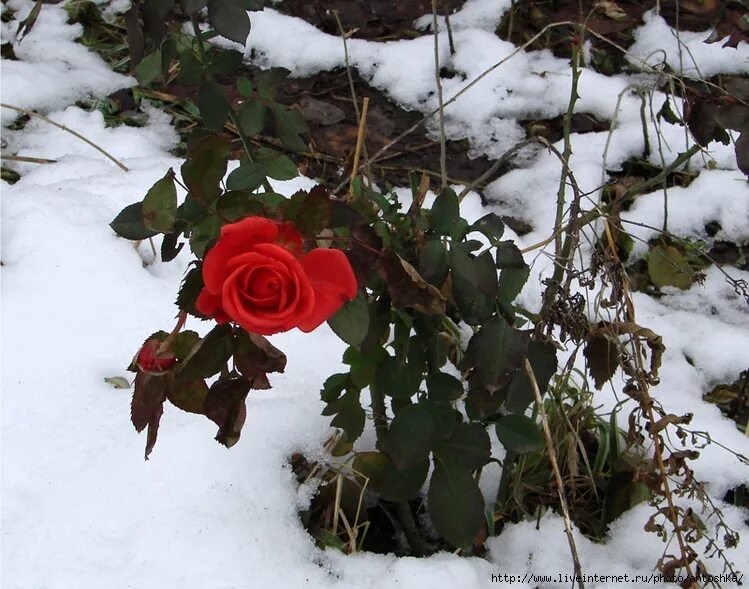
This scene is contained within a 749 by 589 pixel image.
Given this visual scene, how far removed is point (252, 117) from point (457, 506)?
670 millimetres

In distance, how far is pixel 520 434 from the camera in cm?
121

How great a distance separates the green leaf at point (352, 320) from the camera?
0.89 metres

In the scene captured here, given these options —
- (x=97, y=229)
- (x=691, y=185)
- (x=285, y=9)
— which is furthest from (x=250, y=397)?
(x=285, y=9)

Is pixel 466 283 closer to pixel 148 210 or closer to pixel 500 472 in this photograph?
pixel 148 210

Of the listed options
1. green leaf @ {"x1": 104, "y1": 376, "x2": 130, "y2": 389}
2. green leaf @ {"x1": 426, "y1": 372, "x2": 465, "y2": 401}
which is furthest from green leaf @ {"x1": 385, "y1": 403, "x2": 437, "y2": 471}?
green leaf @ {"x1": 104, "y1": 376, "x2": 130, "y2": 389}

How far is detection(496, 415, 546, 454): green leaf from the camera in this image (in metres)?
1.20

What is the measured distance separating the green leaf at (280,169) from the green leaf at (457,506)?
487 mm

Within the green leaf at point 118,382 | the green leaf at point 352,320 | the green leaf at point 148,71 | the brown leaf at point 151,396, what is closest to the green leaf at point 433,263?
the green leaf at point 352,320

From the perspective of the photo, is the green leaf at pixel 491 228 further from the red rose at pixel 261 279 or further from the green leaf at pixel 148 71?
the green leaf at pixel 148 71

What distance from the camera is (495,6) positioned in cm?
260

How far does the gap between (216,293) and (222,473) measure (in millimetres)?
719

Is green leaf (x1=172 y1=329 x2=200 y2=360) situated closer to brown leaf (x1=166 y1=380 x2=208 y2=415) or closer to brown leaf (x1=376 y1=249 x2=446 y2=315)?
brown leaf (x1=166 y1=380 x2=208 y2=415)

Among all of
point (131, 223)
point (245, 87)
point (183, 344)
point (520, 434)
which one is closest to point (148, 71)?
point (245, 87)

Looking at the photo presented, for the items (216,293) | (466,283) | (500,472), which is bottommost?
(500,472)
